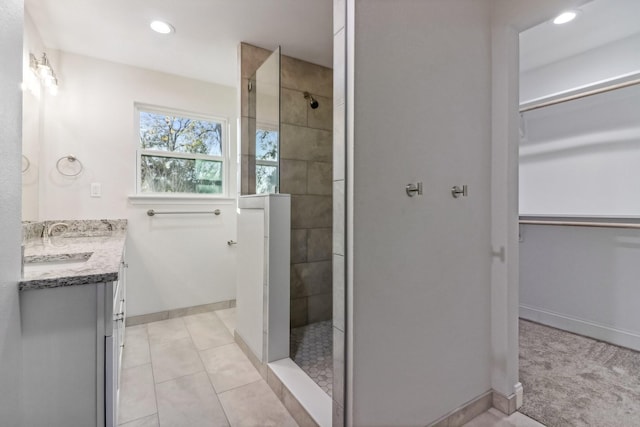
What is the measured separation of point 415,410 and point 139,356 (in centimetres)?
194

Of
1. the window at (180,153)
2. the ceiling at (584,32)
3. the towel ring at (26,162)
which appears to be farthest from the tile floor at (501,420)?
the towel ring at (26,162)

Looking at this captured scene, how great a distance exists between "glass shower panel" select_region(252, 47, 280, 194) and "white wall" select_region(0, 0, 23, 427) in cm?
139

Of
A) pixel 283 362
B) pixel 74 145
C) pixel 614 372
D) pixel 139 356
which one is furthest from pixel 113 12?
pixel 614 372

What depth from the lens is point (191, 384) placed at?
186 centimetres

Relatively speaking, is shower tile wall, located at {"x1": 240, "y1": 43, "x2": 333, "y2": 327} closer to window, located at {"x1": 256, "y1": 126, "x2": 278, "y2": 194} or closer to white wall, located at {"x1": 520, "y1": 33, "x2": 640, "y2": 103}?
window, located at {"x1": 256, "y1": 126, "x2": 278, "y2": 194}

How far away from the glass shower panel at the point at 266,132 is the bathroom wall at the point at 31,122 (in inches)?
57.9

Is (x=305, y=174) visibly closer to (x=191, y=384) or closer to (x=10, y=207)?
(x=191, y=384)

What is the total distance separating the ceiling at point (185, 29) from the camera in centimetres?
193

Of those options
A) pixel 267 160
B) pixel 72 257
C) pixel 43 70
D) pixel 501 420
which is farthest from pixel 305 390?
pixel 43 70

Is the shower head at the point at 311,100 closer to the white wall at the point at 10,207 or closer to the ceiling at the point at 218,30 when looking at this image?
the ceiling at the point at 218,30

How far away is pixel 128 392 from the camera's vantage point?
5.77 ft

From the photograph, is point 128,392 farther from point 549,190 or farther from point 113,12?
point 549,190

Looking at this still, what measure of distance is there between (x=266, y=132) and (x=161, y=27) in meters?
1.04

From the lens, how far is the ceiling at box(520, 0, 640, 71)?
1.88 metres
